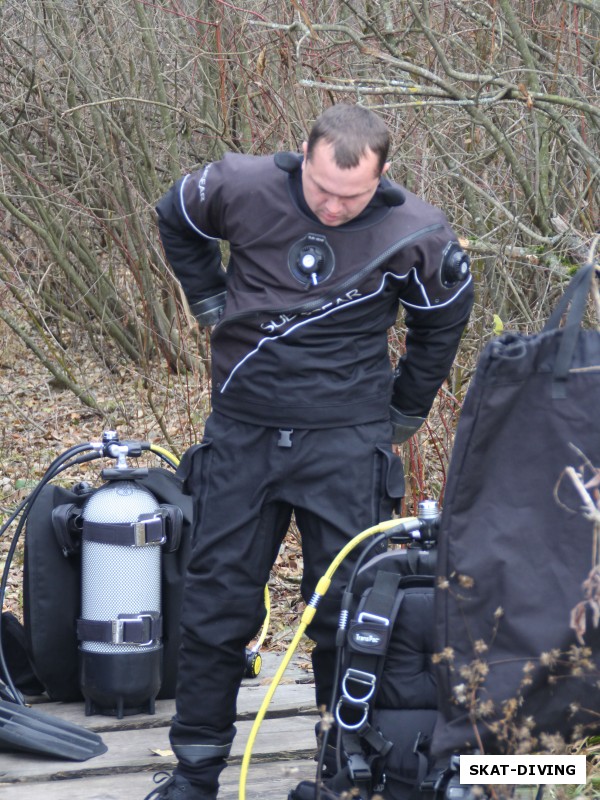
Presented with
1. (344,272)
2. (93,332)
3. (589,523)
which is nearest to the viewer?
(589,523)

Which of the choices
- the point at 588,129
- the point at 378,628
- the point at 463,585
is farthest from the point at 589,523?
the point at 588,129

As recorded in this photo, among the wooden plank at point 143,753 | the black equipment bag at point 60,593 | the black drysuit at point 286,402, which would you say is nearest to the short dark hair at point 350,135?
the black drysuit at point 286,402

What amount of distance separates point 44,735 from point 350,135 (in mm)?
2211

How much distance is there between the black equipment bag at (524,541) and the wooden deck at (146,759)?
3.28ft

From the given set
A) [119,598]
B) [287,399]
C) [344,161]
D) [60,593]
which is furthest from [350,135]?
[60,593]

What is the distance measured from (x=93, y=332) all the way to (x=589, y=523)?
26.9 ft

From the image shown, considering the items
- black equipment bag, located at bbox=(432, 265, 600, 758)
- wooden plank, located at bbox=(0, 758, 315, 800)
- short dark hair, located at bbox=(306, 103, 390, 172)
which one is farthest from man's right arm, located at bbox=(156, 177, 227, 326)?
wooden plank, located at bbox=(0, 758, 315, 800)

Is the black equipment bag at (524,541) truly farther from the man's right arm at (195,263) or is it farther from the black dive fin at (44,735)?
the black dive fin at (44,735)

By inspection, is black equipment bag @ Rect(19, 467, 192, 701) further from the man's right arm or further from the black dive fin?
the man's right arm

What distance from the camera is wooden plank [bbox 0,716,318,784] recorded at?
366cm

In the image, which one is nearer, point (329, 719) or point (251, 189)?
point (329, 719)

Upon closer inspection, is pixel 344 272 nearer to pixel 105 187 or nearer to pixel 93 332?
pixel 105 187

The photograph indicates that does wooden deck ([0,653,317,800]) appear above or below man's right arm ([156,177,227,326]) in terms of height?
below

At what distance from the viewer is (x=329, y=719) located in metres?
2.53
